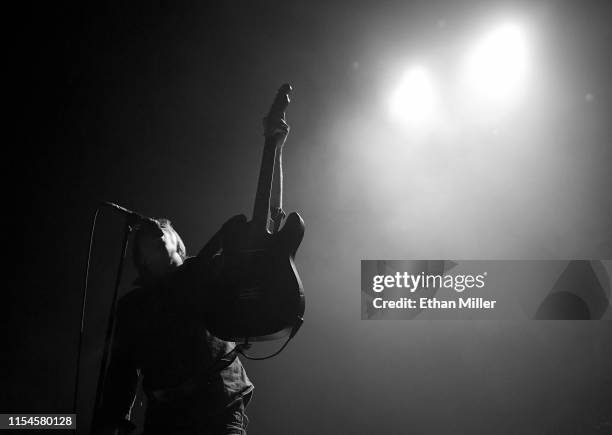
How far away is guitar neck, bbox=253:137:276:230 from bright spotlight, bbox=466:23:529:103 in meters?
2.05

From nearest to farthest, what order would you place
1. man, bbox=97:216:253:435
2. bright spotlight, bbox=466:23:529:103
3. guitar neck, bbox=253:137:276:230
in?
man, bbox=97:216:253:435 → guitar neck, bbox=253:137:276:230 → bright spotlight, bbox=466:23:529:103

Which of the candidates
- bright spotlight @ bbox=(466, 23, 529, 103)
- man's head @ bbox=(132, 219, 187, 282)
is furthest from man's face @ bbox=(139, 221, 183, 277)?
bright spotlight @ bbox=(466, 23, 529, 103)

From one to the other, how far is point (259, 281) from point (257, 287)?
2 centimetres

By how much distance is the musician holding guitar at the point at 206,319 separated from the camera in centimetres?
130

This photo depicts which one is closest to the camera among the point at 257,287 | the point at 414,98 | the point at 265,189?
the point at 257,287

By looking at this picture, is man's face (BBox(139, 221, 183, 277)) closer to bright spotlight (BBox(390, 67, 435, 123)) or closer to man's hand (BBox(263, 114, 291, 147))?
man's hand (BBox(263, 114, 291, 147))

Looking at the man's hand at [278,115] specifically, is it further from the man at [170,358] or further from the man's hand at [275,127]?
the man at [170,358]

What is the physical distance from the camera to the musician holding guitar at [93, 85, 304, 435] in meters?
1.30

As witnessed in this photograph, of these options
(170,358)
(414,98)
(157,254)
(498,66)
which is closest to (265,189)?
(157,254)

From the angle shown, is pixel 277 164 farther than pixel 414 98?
No

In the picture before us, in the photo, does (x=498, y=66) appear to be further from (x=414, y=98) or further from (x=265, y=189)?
(x=265, y=189)

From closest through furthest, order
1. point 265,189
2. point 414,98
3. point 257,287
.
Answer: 1. point 257,287
2. point 265,189
3. point 414,98

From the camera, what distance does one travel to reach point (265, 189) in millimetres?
1439

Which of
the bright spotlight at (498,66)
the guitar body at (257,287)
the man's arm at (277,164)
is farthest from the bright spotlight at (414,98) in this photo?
the guitar body at (257,287)
